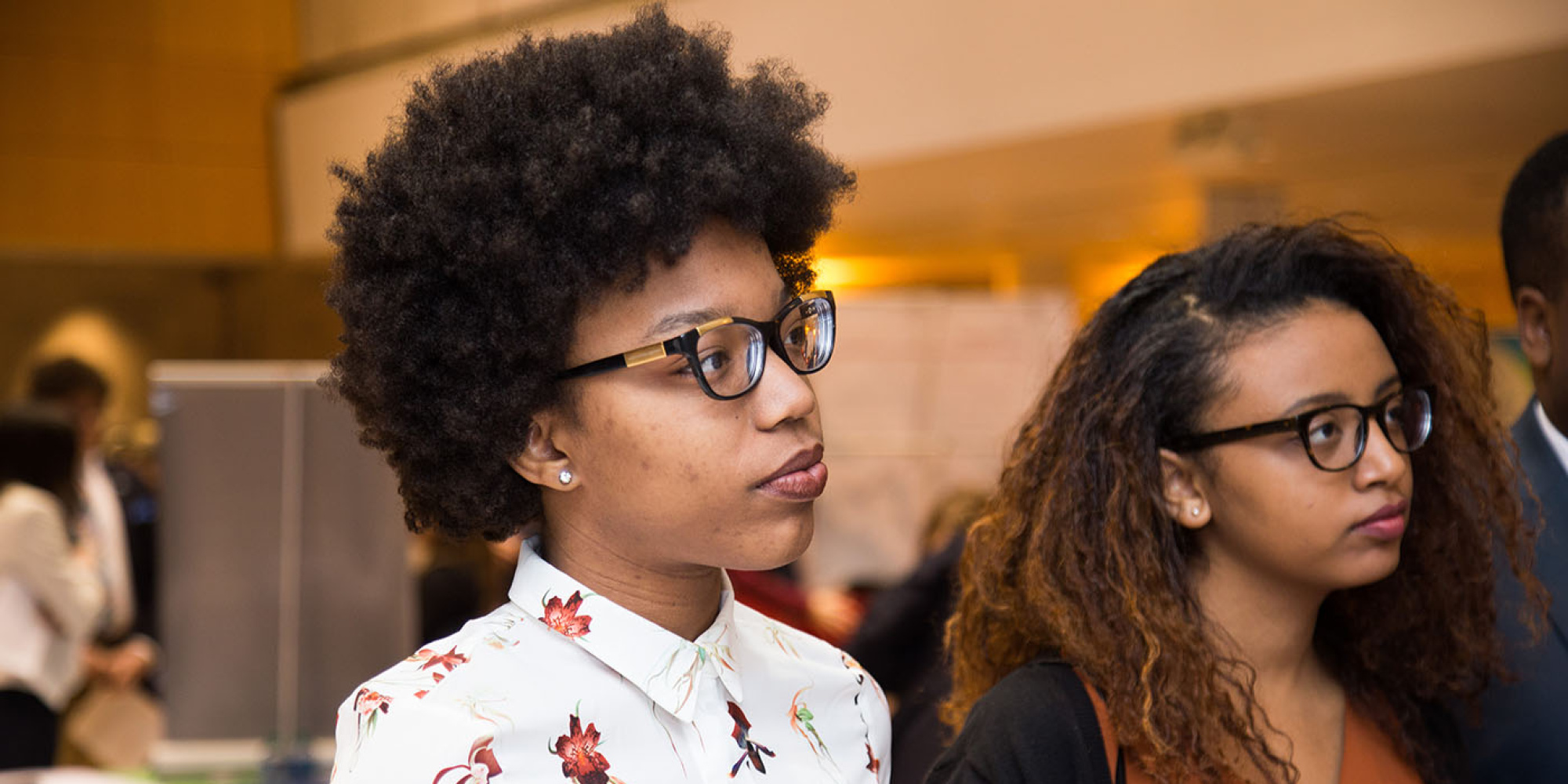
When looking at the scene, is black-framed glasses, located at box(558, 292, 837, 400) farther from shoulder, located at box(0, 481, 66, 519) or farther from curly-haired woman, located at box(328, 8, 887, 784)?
shoulder, located at box(0, 481, 66, 519)

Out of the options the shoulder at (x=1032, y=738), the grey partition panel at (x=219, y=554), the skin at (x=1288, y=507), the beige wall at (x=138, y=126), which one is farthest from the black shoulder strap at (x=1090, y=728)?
the beige wall at (x=138, y=126)

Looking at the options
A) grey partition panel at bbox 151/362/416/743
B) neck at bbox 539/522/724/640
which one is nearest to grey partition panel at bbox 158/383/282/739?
grey partition panel at bbox 151/362/416/743

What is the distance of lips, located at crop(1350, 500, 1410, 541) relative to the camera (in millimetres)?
1674

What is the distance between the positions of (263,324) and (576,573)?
11.1 m

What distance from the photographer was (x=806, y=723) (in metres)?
1.41

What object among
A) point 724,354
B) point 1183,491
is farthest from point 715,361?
point 1183,491

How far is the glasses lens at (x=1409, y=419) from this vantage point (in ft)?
5.61

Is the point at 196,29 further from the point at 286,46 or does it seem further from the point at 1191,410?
the point at 1191,410

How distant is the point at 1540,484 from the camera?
2020 millimetres

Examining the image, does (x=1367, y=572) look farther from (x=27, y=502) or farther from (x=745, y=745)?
(x=27, y=502)

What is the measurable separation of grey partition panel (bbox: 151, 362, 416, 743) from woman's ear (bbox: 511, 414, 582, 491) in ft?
8.20

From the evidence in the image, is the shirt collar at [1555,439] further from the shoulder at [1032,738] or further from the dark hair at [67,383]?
the dark hair at [67,383]

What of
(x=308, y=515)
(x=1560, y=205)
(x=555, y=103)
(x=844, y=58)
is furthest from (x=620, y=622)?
(x=844, y=58)

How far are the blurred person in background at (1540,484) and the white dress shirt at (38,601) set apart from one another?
394 cm
